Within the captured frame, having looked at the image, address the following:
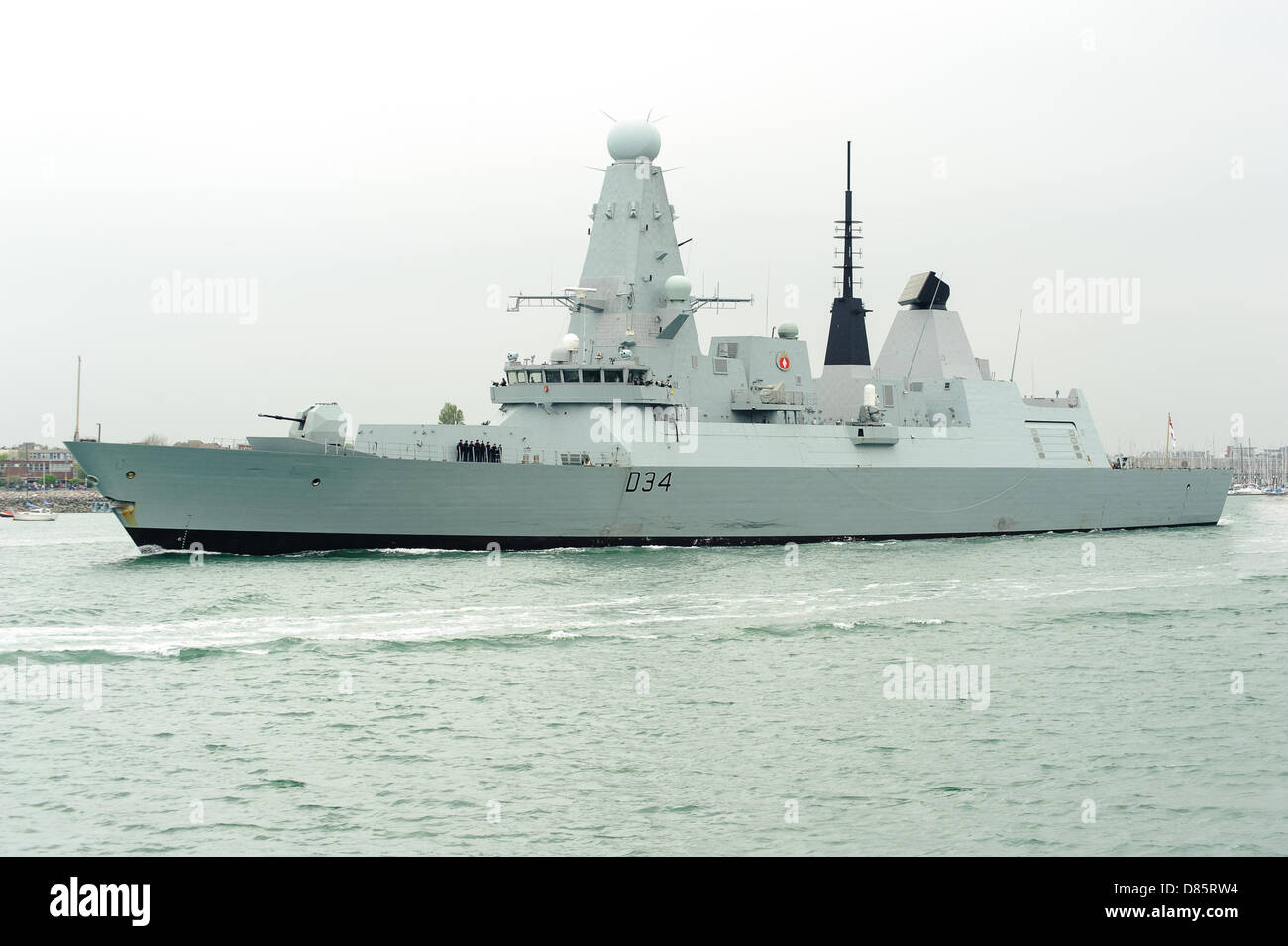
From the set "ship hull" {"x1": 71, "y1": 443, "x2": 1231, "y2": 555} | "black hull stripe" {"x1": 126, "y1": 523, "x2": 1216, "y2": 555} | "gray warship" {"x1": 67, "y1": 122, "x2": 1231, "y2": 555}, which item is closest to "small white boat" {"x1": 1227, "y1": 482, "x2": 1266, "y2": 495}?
"gray warship" {"x1": 67, "y1": 122, "x2": 1231, "y2": 555}

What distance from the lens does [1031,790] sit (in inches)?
371

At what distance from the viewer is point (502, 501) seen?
987 inches

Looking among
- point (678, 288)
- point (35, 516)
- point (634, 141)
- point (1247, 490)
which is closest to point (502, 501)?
point (678, 288)

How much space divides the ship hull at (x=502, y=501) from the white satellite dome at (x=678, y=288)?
4406 millimetres

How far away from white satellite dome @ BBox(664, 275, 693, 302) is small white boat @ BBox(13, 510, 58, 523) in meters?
36.0

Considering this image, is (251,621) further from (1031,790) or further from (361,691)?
(1031,790)

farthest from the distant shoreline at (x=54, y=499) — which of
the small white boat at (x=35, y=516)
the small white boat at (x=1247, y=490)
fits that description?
the small white boat at (x=1247, y=490)

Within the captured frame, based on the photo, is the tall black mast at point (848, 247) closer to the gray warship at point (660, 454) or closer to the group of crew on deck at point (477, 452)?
the gray warship at point (660, 454)

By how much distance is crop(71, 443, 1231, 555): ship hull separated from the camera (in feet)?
75.6

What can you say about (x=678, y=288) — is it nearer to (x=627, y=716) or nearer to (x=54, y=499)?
(x=627, y=716)

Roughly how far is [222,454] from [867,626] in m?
12.9

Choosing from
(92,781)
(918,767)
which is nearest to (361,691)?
(92,781)

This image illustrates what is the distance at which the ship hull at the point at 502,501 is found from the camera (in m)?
23.0

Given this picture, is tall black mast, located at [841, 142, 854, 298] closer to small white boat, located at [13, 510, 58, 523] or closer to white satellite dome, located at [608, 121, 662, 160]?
white satellite dome, located at [608, 121, 662, 160]
